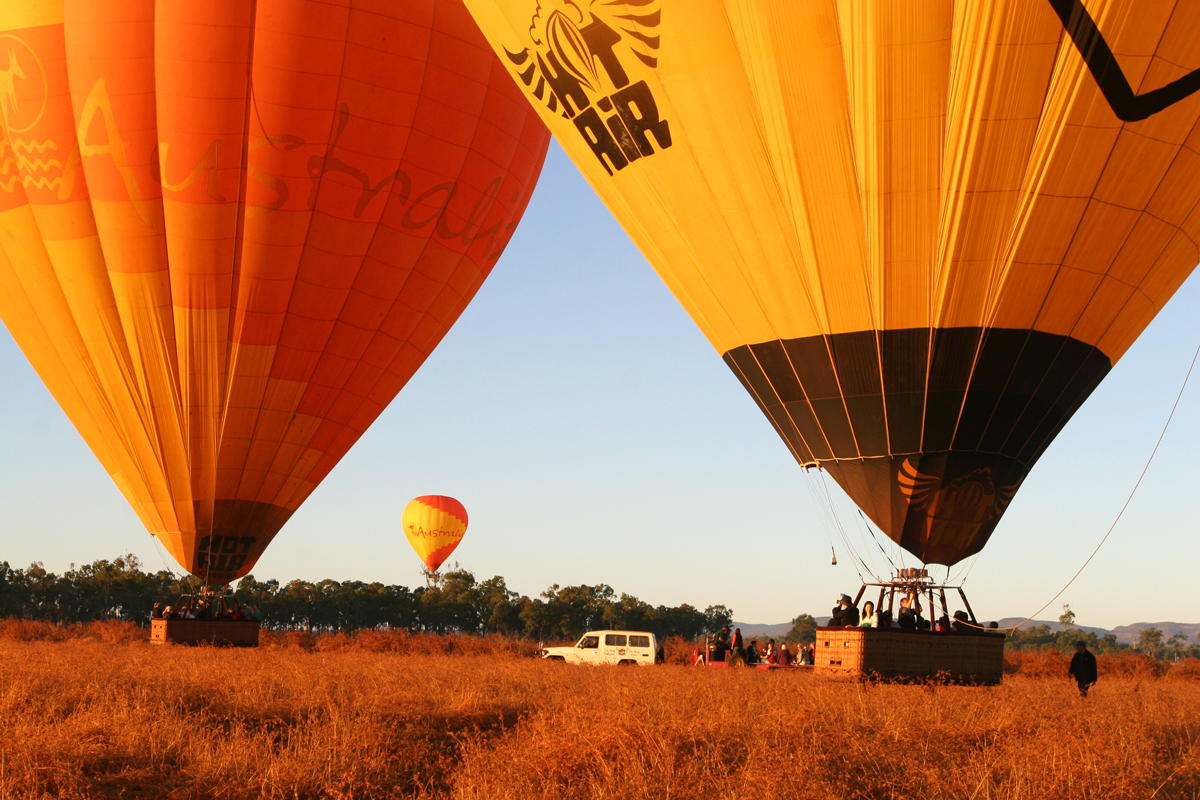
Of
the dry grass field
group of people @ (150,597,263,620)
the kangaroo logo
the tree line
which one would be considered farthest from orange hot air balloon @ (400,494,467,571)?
the dry grass field

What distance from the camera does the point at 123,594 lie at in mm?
56875

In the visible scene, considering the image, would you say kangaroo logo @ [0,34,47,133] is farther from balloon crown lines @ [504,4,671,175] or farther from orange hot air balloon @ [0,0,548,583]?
balloon crown lines @ [504,4,671,175]

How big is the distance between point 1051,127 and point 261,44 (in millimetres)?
11460

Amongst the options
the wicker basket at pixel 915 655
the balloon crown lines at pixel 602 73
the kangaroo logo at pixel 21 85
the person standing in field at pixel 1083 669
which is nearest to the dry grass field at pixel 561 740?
the wicker basket at pixel 915 655

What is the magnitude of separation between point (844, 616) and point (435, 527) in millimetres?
35177

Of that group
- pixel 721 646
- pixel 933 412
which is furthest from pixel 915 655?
pixel 721 646

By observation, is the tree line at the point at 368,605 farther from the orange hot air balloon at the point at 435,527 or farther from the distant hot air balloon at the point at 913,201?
the distant hot air balloon at the point at 913,201

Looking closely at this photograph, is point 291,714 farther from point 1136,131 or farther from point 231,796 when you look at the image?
point 1136,131

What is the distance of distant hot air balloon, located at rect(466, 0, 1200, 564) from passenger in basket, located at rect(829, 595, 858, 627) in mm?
1071

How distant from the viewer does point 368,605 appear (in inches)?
2405

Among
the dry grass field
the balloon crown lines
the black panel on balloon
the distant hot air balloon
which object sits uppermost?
the balloon crown lines

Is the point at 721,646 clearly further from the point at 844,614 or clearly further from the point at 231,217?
the point at 231,217

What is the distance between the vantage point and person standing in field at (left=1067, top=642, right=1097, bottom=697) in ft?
44.2

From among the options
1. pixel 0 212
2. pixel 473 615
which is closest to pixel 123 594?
pixel 473 615
